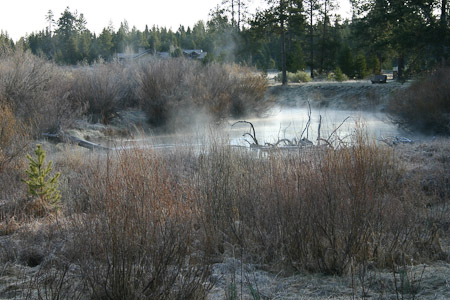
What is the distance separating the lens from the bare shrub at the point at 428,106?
1828cm

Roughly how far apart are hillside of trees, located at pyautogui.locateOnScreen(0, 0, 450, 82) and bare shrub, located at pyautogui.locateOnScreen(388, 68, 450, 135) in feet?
4.70

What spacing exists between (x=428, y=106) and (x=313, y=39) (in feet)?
118

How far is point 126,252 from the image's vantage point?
4.21 metres

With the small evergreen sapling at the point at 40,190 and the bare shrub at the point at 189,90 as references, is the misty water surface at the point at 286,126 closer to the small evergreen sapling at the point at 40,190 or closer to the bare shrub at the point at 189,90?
the bare shrub at the point at 189,90

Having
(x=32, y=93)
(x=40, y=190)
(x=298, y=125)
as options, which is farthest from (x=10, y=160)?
(x=298, y=125)

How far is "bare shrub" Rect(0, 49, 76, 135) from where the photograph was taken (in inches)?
709

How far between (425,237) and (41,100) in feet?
53.5

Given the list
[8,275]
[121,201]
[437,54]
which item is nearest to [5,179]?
[8,275]

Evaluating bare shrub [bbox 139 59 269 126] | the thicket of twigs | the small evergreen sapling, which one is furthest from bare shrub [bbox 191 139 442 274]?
bare shrub [bbox 139 59 269 126]

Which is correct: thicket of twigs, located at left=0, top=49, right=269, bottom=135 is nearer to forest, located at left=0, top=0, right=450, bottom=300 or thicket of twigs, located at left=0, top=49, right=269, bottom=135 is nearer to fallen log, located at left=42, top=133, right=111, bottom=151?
forest, located at left=0, top=0, right=450, bottom=300

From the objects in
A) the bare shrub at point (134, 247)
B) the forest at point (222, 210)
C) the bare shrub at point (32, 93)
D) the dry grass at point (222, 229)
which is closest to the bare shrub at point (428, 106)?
the forest at point (222, 210)

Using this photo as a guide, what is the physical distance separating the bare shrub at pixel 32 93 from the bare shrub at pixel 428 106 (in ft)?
43.8

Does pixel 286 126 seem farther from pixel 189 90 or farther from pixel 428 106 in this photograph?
pixel 428 106

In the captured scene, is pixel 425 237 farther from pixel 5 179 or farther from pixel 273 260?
pixel 5 179
